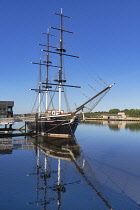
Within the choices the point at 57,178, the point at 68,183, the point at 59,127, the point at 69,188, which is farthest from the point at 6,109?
the point at 69,188

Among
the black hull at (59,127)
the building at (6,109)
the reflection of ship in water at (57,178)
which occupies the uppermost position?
the building at (6,109)

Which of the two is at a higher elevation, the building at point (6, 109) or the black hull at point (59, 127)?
the building at point (6, 109)

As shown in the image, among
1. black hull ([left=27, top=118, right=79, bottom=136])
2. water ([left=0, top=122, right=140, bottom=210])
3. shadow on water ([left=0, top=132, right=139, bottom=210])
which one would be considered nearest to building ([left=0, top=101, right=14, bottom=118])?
black hull ([left=27, top=118, right=79, bottom=136])

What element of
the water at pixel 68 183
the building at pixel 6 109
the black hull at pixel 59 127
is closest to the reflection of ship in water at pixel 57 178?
the water at pixel 68 183

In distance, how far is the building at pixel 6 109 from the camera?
5425cm

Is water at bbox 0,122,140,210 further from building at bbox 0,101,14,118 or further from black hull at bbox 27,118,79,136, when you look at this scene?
building at bbox 0,101,14,118

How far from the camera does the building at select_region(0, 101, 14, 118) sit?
54.2 meters

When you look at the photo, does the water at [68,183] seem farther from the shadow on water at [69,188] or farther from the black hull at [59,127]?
the black hull at [59,127]

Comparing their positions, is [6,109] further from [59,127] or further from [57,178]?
[57,178]

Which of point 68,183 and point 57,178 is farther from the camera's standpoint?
point 57,178

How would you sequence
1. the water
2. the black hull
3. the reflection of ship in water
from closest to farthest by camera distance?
the water
the reflection of ship in water
the black hull

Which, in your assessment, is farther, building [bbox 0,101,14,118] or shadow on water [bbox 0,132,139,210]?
building [bbox 0,101,14,118]

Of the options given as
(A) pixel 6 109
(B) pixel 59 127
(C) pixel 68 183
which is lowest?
(C) pixel 68 183

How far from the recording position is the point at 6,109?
180ft
